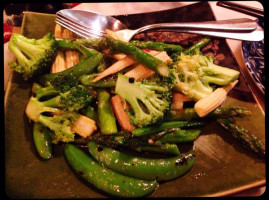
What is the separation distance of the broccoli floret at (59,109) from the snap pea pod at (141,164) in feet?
0.84

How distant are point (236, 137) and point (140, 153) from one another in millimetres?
888

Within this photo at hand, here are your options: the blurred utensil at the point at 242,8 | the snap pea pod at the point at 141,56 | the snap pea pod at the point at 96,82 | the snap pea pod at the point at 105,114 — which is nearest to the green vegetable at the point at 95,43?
the snap pea pod at the point at 141,56

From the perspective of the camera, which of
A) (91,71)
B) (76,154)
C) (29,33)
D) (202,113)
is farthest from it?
(29,33)

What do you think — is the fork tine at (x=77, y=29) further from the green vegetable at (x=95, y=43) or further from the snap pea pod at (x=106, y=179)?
the snap pea pod at (x=106, y=179)

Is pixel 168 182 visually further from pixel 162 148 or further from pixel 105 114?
pixel 105 114

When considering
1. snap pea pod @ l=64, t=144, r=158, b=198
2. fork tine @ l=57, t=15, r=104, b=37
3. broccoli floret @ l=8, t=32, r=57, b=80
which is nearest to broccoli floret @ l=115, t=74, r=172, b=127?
snap pea pod @ l=64, t=144, r=158, b=198

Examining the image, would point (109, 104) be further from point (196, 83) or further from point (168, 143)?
point (196, 83)

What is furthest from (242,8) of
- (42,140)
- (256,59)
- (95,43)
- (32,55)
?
(42,140)

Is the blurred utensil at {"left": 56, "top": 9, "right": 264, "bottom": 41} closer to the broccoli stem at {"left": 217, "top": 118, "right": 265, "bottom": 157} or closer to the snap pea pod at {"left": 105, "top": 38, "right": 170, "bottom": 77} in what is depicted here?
the snap pea pod at {"left": 105, "top": 38, "right": 170, "bottom": 77}

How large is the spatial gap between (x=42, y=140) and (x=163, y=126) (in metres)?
1.03

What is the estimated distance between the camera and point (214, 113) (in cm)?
238

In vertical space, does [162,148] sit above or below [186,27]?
below

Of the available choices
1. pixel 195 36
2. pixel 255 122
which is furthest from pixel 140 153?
pixel 195 36

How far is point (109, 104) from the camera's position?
2.29 metres
